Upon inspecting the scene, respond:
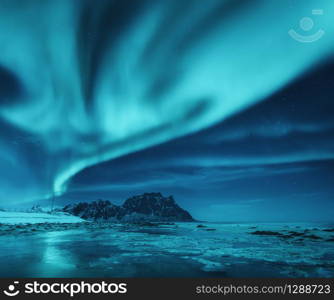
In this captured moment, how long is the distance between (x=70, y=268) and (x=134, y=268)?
2117 mm

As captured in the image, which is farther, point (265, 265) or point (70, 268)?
point (265, 265)

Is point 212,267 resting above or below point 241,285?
below

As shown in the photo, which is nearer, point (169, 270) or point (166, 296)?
point (166, 296)

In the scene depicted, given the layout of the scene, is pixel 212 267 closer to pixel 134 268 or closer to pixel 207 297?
pixel 134 268

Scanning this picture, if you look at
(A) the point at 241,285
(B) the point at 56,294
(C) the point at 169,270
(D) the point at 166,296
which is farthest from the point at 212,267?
(B) the point at 56,294

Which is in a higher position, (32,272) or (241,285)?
(241,285)

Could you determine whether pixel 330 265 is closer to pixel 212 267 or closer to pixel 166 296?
pixel 212 267

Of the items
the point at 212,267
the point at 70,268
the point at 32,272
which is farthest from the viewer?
the point at 212,267

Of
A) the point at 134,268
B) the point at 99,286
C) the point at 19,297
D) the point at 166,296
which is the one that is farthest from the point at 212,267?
the point at 19,297

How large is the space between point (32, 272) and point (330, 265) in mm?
10693

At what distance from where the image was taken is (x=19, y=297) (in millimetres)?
4336

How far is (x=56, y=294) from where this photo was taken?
14.4 ft

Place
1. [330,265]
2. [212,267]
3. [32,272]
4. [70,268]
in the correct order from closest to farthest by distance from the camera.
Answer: [32,272] < [70,268] < [212,267] < [330,265]

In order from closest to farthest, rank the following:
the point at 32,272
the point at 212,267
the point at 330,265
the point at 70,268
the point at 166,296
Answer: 1. the point at 166,296
2. the point at 32,272
3. the point at 70,268
4. the point at 212,267
5. the point at 330,265
